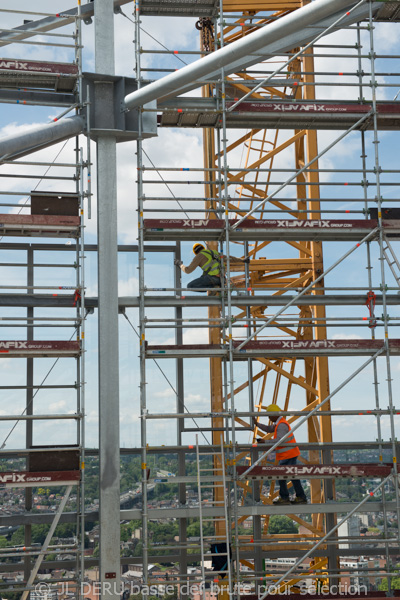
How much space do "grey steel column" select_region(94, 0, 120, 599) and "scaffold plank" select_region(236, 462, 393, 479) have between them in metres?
2.03

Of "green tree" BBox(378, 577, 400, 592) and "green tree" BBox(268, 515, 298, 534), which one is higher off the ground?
"green tree" BBox(268, 515, 298, 534)

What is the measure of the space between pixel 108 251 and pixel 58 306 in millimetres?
1562

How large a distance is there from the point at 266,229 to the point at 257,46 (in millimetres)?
3294

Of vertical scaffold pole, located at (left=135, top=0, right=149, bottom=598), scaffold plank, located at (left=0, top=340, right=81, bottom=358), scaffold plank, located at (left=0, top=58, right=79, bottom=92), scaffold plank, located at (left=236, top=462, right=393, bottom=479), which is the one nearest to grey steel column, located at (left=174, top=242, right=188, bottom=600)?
vertical scaffold pole, located at (left=135, top=0, right=149, bottom=598)

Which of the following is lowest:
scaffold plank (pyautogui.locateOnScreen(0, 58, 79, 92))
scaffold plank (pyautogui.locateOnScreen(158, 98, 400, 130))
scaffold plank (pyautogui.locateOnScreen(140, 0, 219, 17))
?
scaffold plank (pyautogui.locateOnScreen(158, 98, 400, 130))

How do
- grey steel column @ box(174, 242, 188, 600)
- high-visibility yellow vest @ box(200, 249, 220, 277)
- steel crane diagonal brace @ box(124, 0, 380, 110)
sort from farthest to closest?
1. grey steel column @ box(174, 242, 188, 600)
2. high-visibility yellow vest @ box(200, 249, 220, 277)
3. steel crane diagonal brace @ box(124, 0, 380, 110)

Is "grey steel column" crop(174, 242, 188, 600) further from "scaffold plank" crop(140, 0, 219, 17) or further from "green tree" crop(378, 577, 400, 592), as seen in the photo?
"scaffold plank" crop(140, 0, 219, 17)

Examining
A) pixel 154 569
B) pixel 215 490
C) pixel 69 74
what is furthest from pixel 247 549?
pixel 69 74

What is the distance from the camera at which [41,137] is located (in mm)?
13438

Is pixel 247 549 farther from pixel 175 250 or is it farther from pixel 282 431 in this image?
pixel 175 250

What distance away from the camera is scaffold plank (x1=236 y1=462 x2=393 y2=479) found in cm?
1312

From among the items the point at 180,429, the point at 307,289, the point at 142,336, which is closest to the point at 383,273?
the point at 307,289

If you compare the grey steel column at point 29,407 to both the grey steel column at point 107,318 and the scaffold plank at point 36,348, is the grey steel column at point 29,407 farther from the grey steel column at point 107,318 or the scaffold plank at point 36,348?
the grey steel column at point 107,318

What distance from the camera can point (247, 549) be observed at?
15195mm
